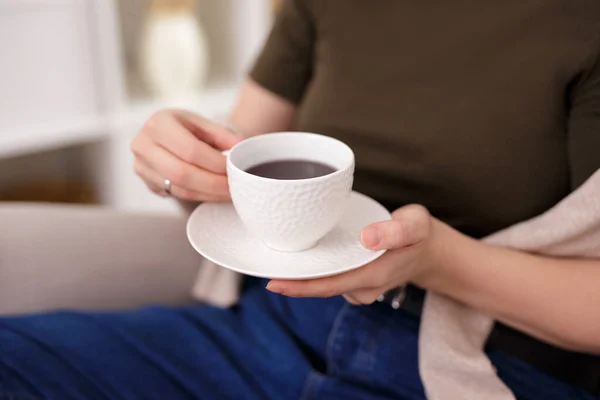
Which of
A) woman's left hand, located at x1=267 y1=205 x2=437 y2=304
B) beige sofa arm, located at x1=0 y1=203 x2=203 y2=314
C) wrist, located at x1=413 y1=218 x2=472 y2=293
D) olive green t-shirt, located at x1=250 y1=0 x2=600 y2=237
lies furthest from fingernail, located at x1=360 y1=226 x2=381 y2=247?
beige sofa arm, located at x1=0 y1=203 x2=203 y2=314

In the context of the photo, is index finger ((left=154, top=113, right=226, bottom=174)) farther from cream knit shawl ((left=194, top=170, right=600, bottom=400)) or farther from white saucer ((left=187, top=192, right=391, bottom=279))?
cream knit shawl ((left=194, top=170, right=600, bottom=400))

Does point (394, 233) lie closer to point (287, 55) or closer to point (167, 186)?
point (167, 186)

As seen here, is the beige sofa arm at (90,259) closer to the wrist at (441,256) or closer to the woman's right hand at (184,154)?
the woman's right hand at (184,154)

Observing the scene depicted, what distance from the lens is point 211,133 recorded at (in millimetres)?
648

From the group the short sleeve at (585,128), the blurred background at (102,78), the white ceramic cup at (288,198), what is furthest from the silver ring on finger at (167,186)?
the blurred background at (102,78)

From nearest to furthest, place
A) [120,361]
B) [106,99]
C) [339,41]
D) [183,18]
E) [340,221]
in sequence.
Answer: [340,221] → [120,361] → [339,41] → [106,99] → [183,18]

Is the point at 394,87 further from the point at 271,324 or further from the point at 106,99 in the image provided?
the point at 106,99

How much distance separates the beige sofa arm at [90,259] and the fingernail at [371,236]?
43 centimetres

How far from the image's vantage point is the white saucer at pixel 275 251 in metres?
0.52

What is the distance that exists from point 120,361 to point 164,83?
1.15m

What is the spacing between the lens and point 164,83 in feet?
5.65

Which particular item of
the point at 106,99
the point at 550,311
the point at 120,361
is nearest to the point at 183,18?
the point at 106,99

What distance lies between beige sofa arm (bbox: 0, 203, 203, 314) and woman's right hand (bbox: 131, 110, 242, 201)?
0.22m

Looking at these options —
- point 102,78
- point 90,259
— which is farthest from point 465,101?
point 102,78
